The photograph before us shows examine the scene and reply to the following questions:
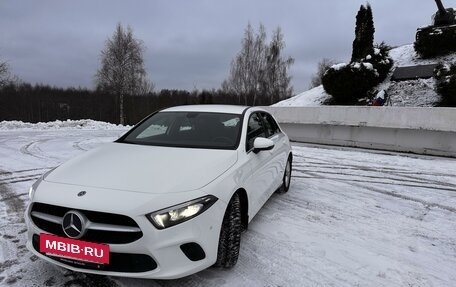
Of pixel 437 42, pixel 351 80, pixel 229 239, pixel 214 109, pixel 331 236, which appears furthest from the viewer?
pixel 437 42

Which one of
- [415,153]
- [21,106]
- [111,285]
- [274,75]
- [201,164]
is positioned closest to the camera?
[111,285]

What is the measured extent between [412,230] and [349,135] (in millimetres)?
8526

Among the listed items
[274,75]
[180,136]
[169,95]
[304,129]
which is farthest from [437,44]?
[169,95]

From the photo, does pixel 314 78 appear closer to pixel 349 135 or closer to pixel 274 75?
pixel 274 75

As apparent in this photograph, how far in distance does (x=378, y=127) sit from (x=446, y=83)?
247 inches

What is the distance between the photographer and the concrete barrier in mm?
10820

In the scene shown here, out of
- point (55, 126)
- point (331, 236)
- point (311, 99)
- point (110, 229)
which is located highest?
point (311, 99)

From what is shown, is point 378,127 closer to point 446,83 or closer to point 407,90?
point 446,83

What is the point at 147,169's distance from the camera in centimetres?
327

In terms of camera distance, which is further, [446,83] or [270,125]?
[446,83]

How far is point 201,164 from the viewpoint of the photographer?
3395mm

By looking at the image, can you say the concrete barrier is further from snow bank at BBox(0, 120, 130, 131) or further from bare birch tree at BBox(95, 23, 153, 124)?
bare birch tree at BBox(95, 23, 153, 124)

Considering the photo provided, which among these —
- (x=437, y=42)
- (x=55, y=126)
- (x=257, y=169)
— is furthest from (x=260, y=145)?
(x=437, y=42)

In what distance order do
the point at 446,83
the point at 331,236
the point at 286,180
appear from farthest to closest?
the point at 446,83 → the point at 286,180 → the point at 331,236
